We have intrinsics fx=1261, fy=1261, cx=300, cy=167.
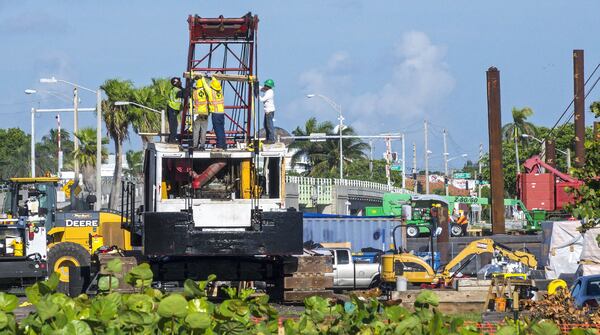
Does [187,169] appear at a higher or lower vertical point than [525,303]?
higher

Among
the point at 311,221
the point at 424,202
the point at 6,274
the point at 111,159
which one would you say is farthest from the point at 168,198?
the point at 111,159

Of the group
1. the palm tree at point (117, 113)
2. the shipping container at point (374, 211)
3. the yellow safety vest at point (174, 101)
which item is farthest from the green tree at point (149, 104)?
the yellow safety vest at point (174, 101)

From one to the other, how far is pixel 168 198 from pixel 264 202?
5.19 ft

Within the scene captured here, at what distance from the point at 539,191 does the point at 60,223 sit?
543 inches

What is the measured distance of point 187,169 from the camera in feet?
68.1

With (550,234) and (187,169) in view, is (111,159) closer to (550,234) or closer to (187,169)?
(550,234)

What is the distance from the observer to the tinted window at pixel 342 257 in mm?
35844

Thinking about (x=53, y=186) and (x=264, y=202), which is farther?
(x=53, y=186)

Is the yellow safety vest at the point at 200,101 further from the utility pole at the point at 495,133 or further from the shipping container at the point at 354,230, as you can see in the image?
the shipping container at the point at 354,230

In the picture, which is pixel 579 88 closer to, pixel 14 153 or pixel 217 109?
pixel 217 109

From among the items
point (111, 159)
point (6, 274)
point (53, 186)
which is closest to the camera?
point (6, 274)

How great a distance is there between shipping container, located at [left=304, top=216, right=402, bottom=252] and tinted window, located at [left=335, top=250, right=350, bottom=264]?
1376 cm

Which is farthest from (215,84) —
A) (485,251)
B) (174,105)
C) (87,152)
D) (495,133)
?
(87,152)

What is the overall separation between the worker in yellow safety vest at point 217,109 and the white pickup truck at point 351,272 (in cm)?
1474
